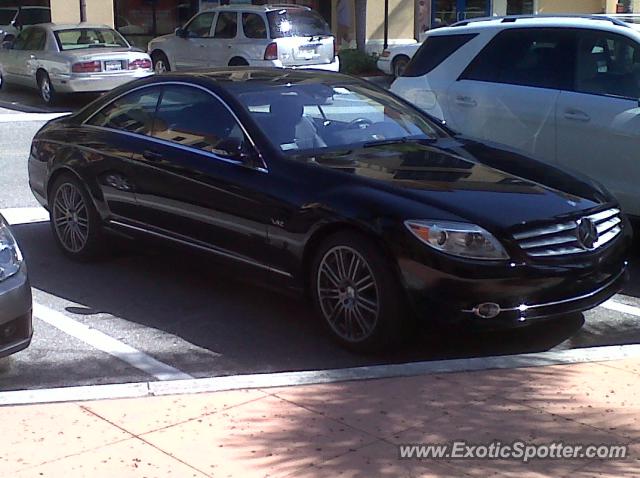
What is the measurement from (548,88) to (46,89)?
498 inches

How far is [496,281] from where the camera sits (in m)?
5.81

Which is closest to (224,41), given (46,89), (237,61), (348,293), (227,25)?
(227,25)

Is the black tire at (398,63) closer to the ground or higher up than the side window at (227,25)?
closer to the ground

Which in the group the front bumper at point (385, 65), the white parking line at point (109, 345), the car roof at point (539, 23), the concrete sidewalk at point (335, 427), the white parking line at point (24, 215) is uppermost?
the car roof at point (539, 23)

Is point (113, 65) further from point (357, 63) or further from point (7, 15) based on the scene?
point (7, 15)

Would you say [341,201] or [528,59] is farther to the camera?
[528,59]

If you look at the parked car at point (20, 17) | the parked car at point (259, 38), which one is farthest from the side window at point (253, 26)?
the parked car at point (20, 17)

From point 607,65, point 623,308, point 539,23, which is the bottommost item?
point 623,308

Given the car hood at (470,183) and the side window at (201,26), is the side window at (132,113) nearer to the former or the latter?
the car hood at (470,183)

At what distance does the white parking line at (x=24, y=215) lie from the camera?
9789mm

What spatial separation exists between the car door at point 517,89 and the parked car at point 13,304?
448 centimetres

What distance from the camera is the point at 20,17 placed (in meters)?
26.6

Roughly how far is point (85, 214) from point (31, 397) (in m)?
2.89

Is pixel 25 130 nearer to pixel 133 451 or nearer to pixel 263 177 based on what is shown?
pixel 263 177
